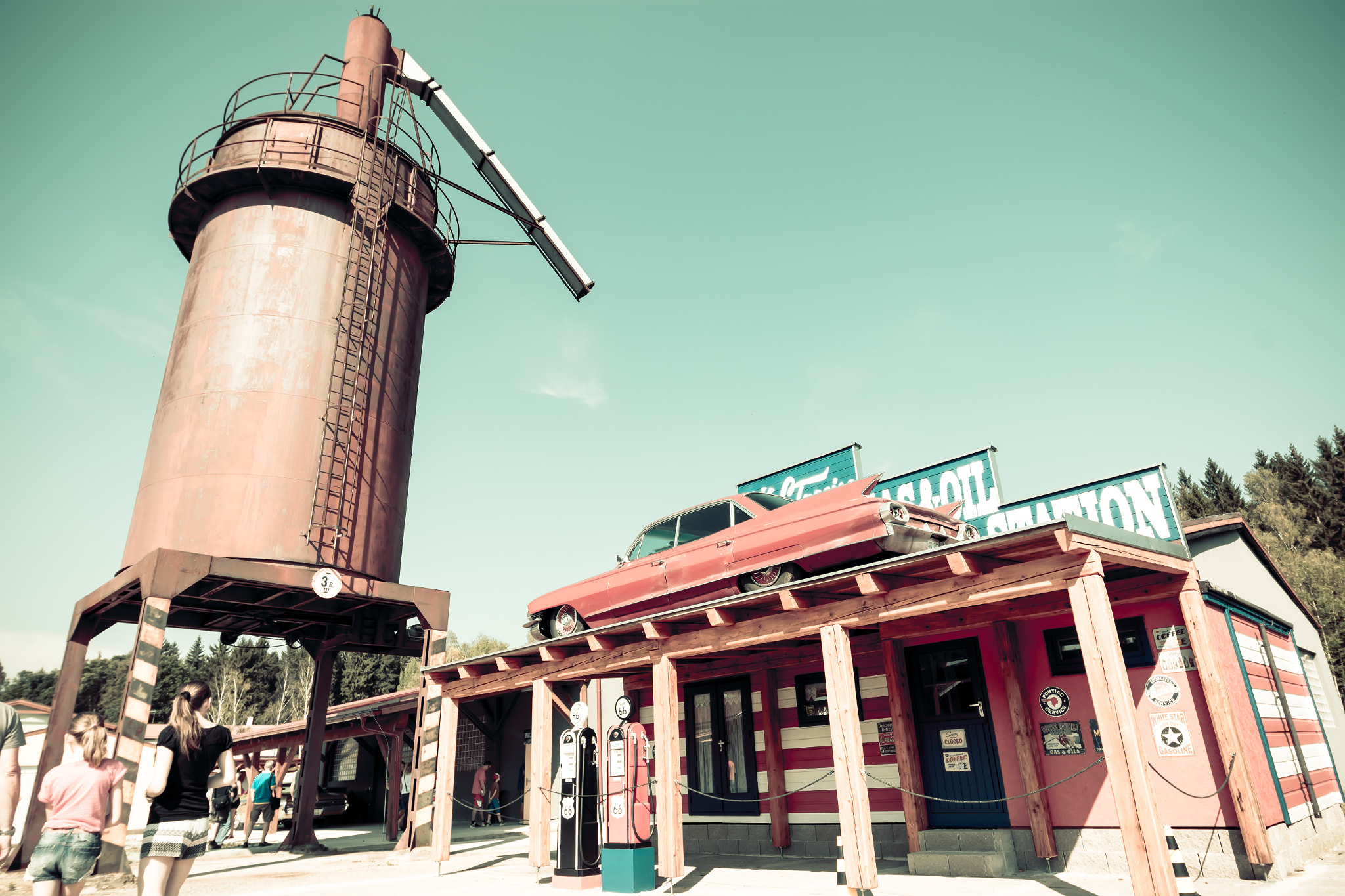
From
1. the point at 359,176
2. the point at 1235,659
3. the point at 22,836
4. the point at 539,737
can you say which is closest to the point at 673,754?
the point at 539,737

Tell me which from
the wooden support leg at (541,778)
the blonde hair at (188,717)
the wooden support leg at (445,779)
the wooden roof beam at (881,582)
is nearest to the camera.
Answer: the blonde hair at (188,717)

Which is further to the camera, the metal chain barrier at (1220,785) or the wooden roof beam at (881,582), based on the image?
the metal chain barrier at (1220,785)

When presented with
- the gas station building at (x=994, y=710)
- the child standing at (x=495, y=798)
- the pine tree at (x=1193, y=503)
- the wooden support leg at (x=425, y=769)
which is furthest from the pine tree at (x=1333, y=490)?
the wooden support leg at (x=425, y=769)

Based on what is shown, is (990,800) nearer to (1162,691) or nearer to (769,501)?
(1162,691)

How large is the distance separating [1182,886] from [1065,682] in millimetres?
3091

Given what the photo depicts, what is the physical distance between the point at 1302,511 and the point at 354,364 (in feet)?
160

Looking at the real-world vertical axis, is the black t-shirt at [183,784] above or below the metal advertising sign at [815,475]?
below

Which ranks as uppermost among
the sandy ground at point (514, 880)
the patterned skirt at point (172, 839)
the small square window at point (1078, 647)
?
the small square window at point (1078, 647)

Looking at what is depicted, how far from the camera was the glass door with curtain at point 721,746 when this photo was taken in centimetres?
1170

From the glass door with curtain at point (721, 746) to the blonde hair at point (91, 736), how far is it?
27.7 feet

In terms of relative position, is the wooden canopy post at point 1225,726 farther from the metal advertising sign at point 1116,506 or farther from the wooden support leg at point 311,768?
the wooden support leg at point 311,768

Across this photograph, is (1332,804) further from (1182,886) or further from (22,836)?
(22,836)

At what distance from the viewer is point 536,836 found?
10.1 m

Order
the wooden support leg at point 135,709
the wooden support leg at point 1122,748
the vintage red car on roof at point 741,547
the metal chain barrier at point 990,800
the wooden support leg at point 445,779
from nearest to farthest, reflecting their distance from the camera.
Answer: the wooden support leg at point 1122,748
the metal chain barrier at point 990,800
the vintage red car on roof at point 741,547
the wooden support leg at point 135,709
the wooden support leg at point 445,779
